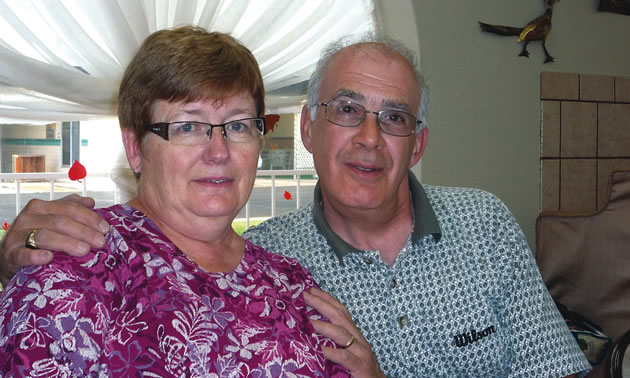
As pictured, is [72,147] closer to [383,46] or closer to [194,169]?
[383,46]

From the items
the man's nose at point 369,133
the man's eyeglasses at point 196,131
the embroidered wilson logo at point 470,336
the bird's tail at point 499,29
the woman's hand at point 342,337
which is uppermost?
the bird's tail at point 499,29

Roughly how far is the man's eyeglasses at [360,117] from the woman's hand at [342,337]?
425 millimetres

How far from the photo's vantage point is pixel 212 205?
1.07m

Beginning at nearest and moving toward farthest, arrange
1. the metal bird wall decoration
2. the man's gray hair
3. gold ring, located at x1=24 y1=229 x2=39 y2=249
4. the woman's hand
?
gold ring, located at x1=24 y1=229 x2=39 y2=249, the woman's hand, the man's gray hair, the metal bird wall decoration

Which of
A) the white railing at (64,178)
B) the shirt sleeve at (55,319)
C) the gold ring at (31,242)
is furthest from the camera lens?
the white railing at (64,178)

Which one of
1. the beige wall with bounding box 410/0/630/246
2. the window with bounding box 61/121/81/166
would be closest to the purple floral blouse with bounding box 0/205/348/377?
the beige wall with bounding box 410/0/630/246

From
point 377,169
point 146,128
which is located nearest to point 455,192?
point 377,169

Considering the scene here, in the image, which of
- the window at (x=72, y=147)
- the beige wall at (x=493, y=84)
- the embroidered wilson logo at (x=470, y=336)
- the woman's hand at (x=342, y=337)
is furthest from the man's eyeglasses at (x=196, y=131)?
the window at (x=72, y=147)

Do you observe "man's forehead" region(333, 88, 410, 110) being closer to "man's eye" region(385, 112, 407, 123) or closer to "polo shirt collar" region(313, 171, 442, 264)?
"man's eye" region(385, 112, 407, 123)

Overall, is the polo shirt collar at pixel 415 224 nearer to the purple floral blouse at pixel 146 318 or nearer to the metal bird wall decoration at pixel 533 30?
the purple floral blouse at pixel 146 318

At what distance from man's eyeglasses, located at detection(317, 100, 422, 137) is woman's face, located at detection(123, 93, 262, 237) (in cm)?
40

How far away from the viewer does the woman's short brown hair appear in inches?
39.6

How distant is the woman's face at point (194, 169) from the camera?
3.36 feet

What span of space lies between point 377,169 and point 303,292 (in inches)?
14.5
